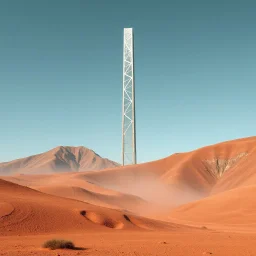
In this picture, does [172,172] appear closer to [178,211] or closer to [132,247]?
[178,211]

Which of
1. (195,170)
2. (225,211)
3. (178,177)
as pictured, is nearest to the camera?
(225,211)

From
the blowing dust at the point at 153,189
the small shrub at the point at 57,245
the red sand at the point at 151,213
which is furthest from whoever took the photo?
the blowing dust at the point at 153,189

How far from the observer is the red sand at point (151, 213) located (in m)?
12.9

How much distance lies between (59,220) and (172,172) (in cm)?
5535

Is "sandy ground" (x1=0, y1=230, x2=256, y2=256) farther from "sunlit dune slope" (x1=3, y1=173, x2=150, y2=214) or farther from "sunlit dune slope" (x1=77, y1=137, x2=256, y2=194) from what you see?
"sunlit dune slope" (x1=77, y1=137, x2=256, y2=194)

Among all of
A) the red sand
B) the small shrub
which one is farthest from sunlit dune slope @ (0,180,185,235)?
the small shrub

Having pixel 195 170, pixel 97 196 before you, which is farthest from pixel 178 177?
pixel 97 196

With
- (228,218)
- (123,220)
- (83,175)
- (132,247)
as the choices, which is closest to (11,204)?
(123,220)

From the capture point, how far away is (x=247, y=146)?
69438mm

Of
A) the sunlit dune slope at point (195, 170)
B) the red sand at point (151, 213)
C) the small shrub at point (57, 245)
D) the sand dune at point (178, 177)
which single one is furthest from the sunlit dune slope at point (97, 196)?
the small shrub at point (57, 245)

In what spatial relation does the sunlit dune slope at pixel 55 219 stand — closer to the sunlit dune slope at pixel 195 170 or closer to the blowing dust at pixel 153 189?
the blowing dust at pixel 153 189

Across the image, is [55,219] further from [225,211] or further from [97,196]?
[97,196]

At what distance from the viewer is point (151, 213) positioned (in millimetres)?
41594

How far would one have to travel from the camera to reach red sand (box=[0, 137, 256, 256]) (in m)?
12.9
